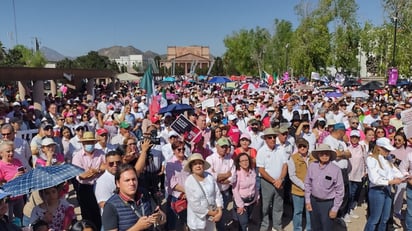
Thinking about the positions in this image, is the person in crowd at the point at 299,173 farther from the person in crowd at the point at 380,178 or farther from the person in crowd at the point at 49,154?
the person in crowd at the point at 49,154

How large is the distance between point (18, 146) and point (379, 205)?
5.55m

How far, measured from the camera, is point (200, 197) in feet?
14.5

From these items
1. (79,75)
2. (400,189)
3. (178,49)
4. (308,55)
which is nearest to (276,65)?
(308,55)

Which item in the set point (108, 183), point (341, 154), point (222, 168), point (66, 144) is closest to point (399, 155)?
point (341, 154)

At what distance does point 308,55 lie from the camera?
32719 millimetres

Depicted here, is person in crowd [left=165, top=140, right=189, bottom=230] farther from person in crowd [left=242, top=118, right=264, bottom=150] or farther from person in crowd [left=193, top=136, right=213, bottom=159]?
person in crowd [left=242, top=118, right=264, bottom=150]

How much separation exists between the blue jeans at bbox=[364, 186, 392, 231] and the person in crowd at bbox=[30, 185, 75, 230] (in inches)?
155

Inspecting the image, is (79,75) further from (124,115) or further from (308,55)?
(308,55)

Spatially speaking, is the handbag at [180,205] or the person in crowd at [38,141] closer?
the handbag at [180,205]

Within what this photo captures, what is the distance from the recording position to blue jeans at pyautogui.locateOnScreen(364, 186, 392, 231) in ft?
16.8

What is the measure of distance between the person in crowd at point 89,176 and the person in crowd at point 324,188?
9.38 ft

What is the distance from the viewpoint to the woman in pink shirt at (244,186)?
211 inches

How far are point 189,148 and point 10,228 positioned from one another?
329cm

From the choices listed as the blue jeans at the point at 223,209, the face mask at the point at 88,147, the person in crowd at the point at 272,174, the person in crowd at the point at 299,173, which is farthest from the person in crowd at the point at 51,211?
the person in crowd at the point at 299,173
